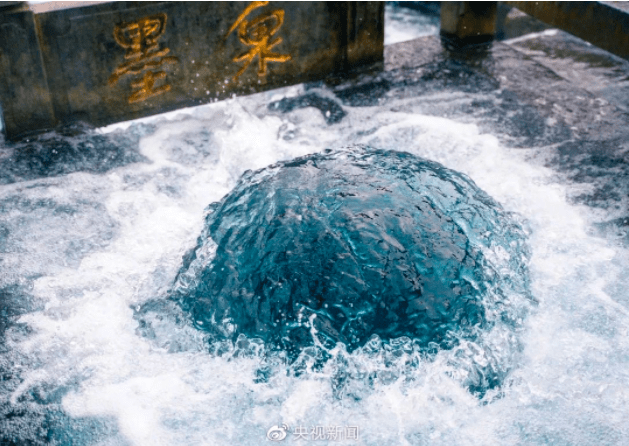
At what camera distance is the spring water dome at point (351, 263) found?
396 centimetres

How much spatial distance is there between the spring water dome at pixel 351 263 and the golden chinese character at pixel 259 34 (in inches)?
97.7

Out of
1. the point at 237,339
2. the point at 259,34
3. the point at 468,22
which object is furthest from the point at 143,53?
the point at 468,22

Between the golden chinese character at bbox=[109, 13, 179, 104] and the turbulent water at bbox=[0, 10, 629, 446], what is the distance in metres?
0.51

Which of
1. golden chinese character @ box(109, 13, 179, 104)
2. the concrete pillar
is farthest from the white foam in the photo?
the concrete pillar

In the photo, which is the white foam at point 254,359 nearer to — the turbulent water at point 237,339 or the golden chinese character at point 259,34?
the turbulent water at point 237,339

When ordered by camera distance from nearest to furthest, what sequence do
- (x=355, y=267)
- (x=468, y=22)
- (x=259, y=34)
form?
(x=355, y=267) → (x=259, y=34) → (x=468, y=22)

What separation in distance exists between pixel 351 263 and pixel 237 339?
85 cm

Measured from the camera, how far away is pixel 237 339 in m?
4.10

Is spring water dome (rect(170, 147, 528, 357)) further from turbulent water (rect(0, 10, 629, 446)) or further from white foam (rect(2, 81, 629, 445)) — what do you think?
white foam (rect(2, 81, 629, 445))

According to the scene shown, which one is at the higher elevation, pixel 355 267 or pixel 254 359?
pixel 355 267

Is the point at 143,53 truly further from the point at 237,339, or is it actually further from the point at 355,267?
the point at 355,267

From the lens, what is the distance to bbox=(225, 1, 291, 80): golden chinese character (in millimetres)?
6578

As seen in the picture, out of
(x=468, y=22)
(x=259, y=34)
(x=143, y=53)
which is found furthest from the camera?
(x=468, y=22)

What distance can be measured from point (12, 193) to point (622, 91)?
622cm
